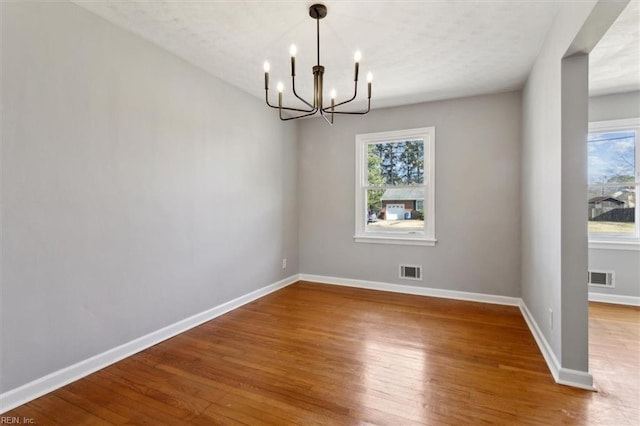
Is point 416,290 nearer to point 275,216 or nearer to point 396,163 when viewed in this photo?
point 396,163

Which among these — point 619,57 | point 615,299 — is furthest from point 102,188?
point 615,299

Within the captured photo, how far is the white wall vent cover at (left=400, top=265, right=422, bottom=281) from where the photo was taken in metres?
4.14

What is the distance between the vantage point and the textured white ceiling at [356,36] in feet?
6.96

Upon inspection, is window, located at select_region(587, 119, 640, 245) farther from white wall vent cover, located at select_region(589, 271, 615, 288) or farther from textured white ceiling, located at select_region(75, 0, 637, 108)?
textured white ceiling, located at select_region(75, 0, 637, 108)

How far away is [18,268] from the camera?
185cm

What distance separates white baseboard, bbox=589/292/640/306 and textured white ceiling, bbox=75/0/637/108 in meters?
2.43

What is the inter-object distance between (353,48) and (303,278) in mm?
3323

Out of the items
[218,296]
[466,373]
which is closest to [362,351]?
[466,373]

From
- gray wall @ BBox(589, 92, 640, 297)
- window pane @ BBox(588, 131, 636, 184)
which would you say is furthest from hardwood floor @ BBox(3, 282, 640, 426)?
window pane @ BBox(588, 131, 636, 184)

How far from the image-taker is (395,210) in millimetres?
4340

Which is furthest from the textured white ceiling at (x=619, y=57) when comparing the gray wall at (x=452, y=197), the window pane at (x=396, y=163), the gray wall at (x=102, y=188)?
the gray wall at (x=102, y=188)

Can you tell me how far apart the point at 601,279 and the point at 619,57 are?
2471 millimetres

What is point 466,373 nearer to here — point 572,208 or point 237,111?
point 572,208

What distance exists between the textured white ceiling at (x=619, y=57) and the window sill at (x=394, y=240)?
7.81 ft
